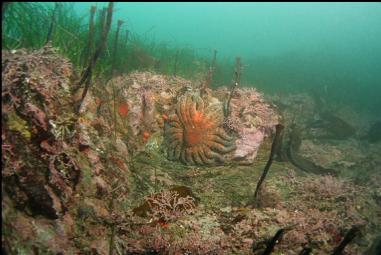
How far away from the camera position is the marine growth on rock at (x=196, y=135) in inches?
261

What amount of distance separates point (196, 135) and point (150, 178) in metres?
1.39

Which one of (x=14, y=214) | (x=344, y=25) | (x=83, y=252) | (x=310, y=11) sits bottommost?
(x=83, y=252)

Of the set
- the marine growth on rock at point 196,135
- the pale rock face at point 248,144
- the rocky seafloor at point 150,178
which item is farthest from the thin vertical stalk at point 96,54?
the pale rock face at point 248,144

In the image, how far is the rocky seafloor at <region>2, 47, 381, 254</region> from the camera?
12.0 feet

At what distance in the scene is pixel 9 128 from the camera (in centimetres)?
344

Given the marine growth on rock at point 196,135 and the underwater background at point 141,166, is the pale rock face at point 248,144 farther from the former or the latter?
the marine growth on rock at point 196,135

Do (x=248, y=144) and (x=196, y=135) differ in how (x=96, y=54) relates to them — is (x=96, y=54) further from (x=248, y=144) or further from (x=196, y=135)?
(x=248, y=144)

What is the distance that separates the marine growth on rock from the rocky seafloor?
0.9 inches

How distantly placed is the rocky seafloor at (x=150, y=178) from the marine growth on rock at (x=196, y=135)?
2 centimetres

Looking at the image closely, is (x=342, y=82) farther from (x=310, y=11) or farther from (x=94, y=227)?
(x=310, y=11)

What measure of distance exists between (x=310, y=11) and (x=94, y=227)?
190m

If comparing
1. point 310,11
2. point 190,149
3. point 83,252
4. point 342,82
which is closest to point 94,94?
point 190,149

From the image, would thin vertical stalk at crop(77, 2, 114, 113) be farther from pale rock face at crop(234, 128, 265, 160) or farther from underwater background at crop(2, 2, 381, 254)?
pale rock face at crop(234, 128, 265, 160)

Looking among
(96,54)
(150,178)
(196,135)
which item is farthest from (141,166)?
(96,54)
